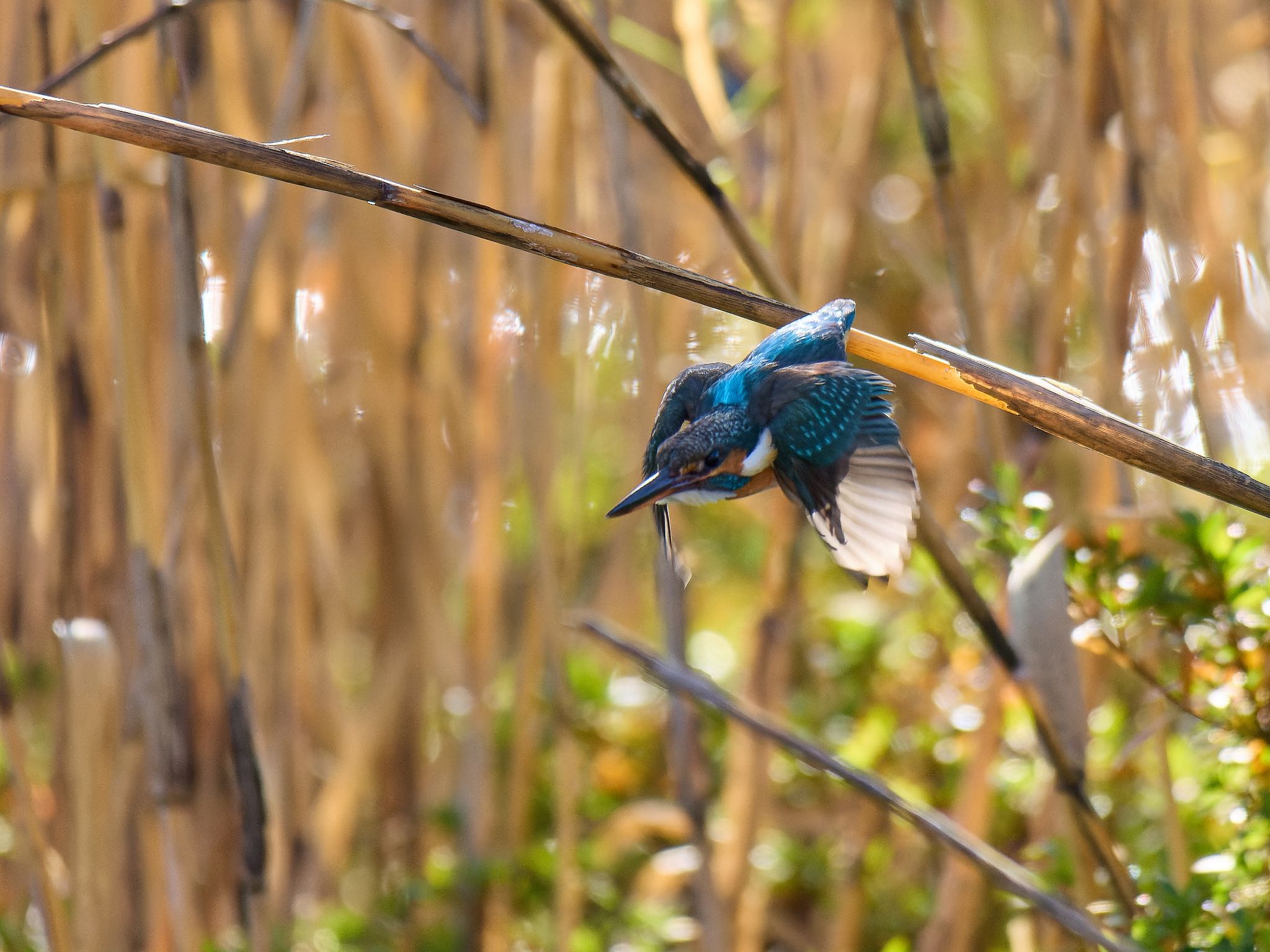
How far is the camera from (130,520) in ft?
3.06

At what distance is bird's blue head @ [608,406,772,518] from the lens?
2.27 feet

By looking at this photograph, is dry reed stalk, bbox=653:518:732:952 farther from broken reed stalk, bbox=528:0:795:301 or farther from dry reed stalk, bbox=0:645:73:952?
dry reed stalk, bbox=0:645:73:952

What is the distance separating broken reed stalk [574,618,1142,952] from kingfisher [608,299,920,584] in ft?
0.62

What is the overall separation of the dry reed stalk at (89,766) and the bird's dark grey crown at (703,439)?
0.54 metres

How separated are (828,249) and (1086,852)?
32.1 inches

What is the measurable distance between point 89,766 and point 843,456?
689 mm

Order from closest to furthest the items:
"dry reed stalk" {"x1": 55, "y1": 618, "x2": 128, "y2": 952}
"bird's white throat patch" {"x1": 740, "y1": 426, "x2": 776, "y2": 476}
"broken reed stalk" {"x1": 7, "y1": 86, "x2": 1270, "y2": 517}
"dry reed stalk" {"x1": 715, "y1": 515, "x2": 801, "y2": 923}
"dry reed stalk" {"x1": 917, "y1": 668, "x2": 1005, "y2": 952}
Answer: "broken reed stalk" {"x1": 7, "y1": 86, "x2": 1270, "y2": 517} < "bird's white throat patch" {"x1": 740, "y1": 426, "x2": 776, "y2": 476} < "dry reed stalk" {"x1": 55, "y1": 618, "x2": 128, "y2": 952} < "dry reed stalk" {"x1": 917, "y1": 668, "x2": 1005, "y2": 952} < "dry reed stalk" {"x1": 715, "y1": 515, "x2": 801, "y2": 923}

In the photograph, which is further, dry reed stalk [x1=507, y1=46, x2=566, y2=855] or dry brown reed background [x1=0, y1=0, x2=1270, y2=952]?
dry reed stalk [x1=507, y1=46, x2=566, y2=855]

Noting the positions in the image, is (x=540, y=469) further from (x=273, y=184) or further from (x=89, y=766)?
(x=89, y=766)

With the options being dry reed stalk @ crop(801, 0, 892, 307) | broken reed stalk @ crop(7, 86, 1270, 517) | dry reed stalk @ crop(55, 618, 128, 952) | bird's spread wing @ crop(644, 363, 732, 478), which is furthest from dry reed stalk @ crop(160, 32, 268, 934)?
dry reed stalk @ crop(801, 0, 892, 307)

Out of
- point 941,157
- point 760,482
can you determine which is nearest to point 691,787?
point 760,482

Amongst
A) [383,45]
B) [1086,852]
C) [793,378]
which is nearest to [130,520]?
[793,378]

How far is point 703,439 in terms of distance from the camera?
27.2 inches

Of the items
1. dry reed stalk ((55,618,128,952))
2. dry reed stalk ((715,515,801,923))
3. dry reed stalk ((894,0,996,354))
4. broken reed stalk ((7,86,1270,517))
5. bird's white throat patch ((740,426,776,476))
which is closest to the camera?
broken reed stalk ((7,86,1270,517))
